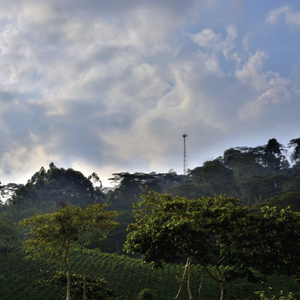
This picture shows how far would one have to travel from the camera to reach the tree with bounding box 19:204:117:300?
14.7m

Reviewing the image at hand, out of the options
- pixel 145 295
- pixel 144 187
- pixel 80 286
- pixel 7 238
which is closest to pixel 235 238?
pixel 145 295

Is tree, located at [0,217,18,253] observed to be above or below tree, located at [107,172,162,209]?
below

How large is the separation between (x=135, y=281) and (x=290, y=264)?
15.1m

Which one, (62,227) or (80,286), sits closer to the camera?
(62,227)

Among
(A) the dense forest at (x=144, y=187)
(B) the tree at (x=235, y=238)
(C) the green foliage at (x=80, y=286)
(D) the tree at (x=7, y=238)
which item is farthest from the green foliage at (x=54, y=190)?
(B) the tree at (x=235, y=238)

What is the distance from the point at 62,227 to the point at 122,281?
10.3 metres

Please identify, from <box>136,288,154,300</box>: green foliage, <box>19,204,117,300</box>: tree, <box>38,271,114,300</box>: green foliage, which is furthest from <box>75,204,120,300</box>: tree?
<box>136,288,154,300</box>: green foliage

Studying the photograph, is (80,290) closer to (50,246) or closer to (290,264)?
(50,246)

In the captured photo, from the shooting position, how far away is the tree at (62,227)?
48.4 feet

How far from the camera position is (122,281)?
72.5 feet

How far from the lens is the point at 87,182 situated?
66938mm

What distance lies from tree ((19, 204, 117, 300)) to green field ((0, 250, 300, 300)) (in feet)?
17.4

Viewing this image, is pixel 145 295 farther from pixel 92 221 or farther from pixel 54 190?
pixel 54 190

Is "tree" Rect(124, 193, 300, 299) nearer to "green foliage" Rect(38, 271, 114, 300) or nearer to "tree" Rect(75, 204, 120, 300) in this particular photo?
"tree" Rect(75, 204, 120, 300)
